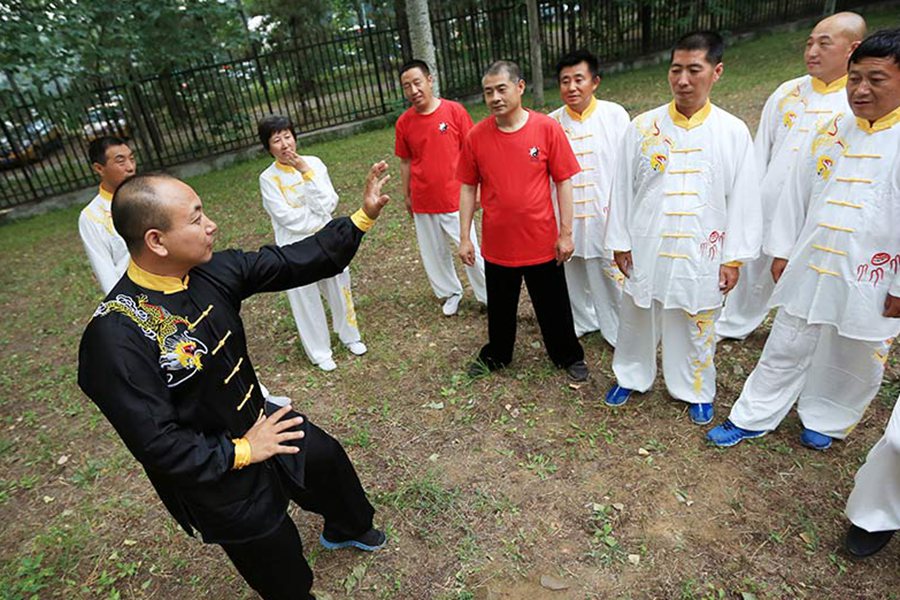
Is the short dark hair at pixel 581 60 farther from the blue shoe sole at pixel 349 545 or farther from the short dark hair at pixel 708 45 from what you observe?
the blue shoe sole at pixel 349 545

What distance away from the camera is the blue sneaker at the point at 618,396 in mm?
3398

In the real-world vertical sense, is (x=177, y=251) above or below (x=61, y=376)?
above

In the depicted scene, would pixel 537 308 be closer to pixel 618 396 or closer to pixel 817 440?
pixel 618 396

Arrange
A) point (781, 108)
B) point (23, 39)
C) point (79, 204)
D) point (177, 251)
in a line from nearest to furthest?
point (177, 251), point (781, 108), point (23, 39), point (79, 204)

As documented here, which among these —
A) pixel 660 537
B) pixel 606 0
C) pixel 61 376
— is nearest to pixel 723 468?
pixel 660 537

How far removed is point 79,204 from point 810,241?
12275mm

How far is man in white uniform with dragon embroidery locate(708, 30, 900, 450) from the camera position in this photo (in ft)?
7.39

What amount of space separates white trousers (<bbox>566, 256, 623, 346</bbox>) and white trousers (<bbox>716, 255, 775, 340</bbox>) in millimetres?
763

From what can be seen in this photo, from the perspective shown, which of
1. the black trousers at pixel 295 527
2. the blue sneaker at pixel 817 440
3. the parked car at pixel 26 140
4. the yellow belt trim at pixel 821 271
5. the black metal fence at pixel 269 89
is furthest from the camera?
the black metal fence at pixel 269 89

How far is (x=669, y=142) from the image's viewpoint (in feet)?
9.06

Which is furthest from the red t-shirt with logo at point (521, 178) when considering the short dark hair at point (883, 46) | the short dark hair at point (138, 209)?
the short dark hair at point (138, 209)

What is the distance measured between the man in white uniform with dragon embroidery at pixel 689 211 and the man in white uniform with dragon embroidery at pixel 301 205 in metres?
2.03

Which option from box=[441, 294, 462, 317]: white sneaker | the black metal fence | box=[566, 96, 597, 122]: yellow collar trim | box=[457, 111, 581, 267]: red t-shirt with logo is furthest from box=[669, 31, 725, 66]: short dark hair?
the black metal fence

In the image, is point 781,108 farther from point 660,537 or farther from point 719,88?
point 719,88
